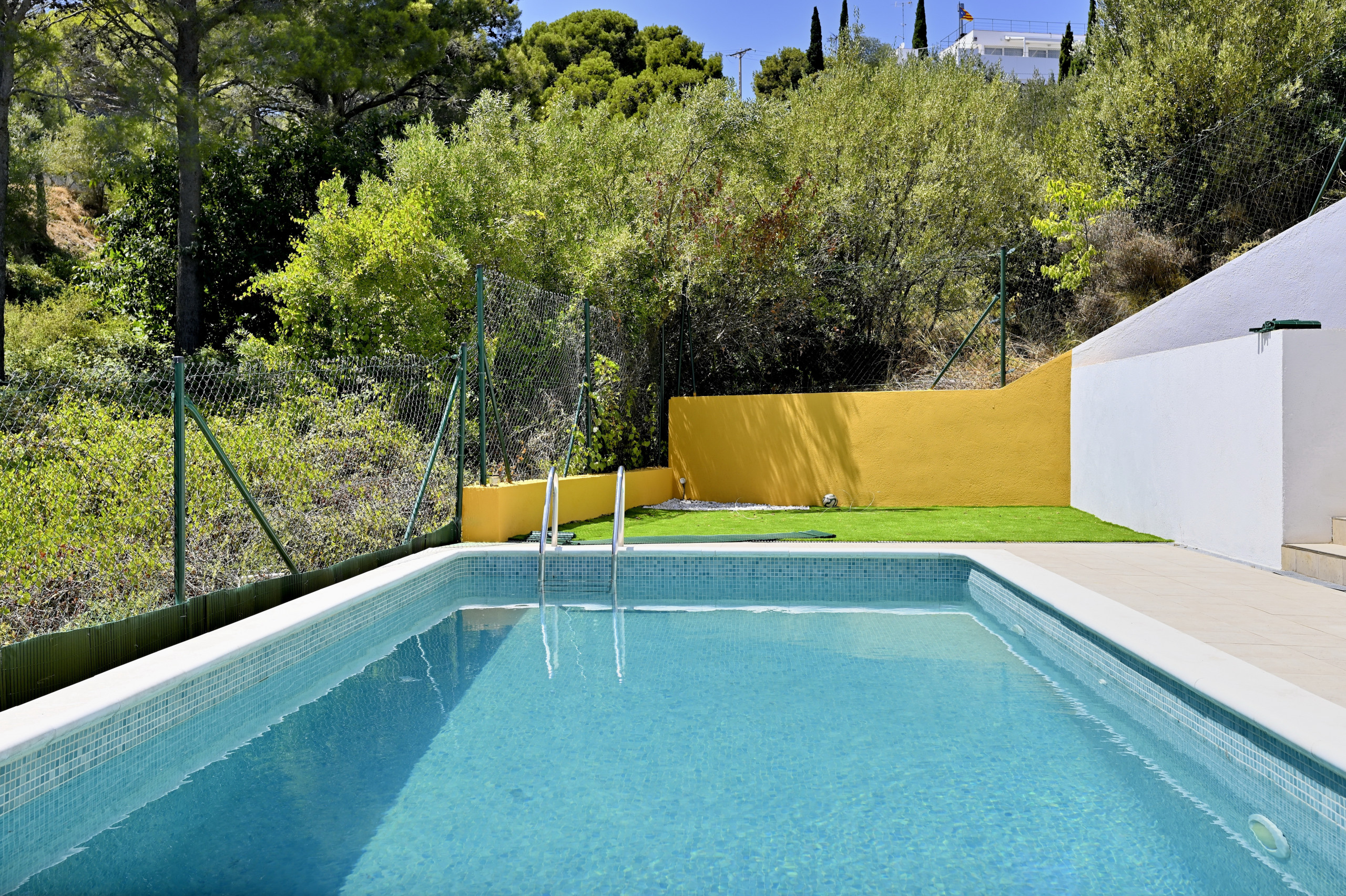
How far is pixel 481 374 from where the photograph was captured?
25.1 ft

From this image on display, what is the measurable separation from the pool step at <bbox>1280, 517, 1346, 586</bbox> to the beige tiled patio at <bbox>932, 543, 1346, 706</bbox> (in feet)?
0.36

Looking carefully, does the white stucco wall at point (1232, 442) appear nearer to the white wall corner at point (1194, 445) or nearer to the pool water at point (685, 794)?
the white wall corner at point (1194, 445)

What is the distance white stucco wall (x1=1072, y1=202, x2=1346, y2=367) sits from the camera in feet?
24.1

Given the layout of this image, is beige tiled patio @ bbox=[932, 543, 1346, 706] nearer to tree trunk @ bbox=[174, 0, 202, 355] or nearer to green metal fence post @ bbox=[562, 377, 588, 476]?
green metal fence post @ bbox=[562, 377, 588, 476]

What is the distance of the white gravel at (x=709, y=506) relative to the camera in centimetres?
1015

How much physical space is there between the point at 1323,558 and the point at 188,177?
16.1m

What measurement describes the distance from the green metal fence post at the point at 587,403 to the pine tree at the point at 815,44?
22.1 meters

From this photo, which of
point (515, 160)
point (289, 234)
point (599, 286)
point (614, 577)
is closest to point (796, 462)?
point (599, 286)

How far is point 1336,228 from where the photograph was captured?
288 inches

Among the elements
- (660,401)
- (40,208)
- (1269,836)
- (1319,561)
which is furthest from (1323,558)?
(40,208)

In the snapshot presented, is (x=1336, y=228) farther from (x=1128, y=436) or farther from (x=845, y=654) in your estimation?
(x=845, y=654)

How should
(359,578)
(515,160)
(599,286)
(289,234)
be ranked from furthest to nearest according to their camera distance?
(289,234)
(515,160)
(599,286)
(359,578)

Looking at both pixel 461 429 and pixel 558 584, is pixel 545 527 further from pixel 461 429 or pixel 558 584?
pixel 461 429

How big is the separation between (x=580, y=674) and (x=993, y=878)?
260 centimetres
